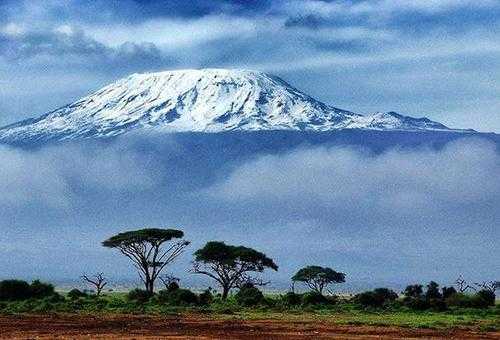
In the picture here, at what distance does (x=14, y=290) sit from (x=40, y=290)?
11.4 ft

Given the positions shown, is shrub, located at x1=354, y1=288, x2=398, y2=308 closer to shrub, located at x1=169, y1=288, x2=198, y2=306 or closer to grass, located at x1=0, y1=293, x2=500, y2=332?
grass, located at x1=0, y1=293, x2=500, y2=332

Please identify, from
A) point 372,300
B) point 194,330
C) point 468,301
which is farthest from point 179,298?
point 194,330

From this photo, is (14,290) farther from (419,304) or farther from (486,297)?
(486,297)

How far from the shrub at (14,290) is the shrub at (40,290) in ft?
1.65

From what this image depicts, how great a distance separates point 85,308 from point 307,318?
61.4 ft

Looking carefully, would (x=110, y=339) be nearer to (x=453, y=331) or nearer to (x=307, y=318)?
(x=453, y=331)

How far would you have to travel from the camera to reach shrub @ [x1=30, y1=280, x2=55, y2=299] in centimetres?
8425

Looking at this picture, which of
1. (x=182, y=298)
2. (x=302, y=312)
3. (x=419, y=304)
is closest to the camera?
(x=302, y=312)

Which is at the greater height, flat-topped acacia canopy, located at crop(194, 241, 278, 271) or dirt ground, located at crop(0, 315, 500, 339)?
flat-topped acacia canopy, located at crop(194, 241, 278, 271)

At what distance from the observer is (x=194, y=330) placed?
42.5 metres

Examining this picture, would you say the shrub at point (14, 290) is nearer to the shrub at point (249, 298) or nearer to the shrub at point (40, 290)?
the shrub at point (40, 290)

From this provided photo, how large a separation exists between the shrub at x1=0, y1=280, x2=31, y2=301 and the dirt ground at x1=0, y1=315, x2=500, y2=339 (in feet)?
101

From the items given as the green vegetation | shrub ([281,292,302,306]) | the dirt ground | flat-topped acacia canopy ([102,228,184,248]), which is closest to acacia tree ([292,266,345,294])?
the green vegetation

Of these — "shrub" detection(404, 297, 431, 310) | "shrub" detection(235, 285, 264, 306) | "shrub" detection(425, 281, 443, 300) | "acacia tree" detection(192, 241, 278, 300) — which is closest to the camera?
"shrub" detection(404, 297, 431, 310)
